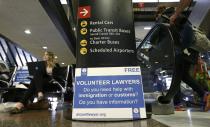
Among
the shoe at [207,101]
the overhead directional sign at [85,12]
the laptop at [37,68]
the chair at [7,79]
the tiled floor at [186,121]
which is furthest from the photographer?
the chair at [7,79]

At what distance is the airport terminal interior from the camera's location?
2.10 meters

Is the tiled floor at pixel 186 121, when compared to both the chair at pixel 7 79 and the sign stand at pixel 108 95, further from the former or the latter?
the chair at pixel 7 79

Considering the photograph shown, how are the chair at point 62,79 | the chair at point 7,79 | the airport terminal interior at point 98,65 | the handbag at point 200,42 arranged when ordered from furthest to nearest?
the chair at point 7,79 → the chair at point 62,79 → the handbag at point 200,42 → the airport terminal interior at point 98,65

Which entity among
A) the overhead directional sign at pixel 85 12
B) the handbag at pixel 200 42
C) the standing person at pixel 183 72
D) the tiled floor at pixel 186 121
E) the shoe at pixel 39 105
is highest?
the overhead directional sign at pixel 85 12

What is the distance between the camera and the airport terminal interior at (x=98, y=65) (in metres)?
2.10

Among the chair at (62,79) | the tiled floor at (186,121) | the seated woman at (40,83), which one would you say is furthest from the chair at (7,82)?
the tiled floor at (186,121)

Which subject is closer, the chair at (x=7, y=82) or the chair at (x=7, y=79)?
the chair at (x=7, y=82)

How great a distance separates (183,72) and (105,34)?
4.03ft

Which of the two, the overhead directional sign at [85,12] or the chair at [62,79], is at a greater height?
the overhead directional sign at [85,12]

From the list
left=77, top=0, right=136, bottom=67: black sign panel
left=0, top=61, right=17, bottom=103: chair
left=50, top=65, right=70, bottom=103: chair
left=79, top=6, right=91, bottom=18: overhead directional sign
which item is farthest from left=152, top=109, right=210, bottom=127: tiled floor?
left=0, top=61, right=17, bottom=103: chair

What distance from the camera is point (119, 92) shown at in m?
1.99

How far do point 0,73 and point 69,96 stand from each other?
5.32 feet

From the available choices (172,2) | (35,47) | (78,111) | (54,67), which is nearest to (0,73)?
(54,67)

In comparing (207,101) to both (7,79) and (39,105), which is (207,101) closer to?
(39,105)
